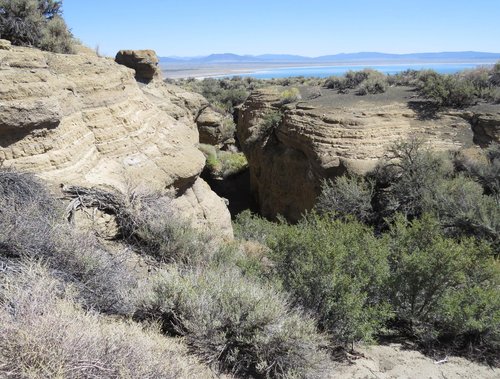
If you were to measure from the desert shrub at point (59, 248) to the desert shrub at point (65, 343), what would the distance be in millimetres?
391

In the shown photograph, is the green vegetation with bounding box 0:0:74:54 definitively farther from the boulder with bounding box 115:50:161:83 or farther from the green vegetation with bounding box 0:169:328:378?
the boulder with bounding box 115:50:161:83

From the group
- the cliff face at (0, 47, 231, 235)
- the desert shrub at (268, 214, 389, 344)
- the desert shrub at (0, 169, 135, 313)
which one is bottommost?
the desert shrub at (268, 214, 389, 344)

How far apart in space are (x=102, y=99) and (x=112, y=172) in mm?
1491

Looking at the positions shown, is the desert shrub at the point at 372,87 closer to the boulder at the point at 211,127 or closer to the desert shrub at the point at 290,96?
the desert shrub at the point at 290,96

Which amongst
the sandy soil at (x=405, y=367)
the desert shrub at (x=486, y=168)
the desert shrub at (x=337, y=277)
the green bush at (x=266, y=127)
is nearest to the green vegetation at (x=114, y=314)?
the desert shrub at (x=337, y=277)

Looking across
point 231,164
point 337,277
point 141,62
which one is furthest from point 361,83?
point 337,277

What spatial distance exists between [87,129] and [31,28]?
247cm

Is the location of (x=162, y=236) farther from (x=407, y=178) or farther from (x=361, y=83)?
(x=361, y=83)

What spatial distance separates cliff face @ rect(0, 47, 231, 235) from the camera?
5660 millimetres

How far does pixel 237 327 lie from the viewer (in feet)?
12.7

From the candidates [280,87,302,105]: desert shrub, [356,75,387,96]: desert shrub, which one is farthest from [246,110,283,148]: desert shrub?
A: [356,75,387,96]: desert shrub

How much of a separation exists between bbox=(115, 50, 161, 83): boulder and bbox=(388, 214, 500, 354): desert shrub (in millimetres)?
12660

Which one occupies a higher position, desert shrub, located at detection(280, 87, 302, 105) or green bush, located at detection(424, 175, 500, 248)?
desert shrub, located at detection(280, 87, 302, 105)

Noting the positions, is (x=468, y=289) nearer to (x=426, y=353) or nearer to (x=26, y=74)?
(x=426, y=353)
